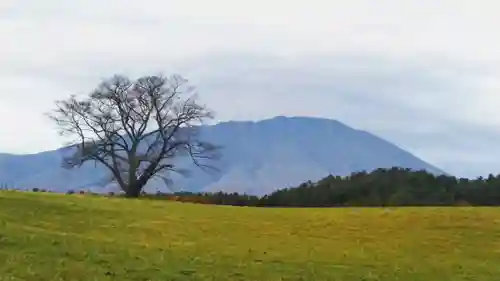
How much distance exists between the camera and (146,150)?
196 feet

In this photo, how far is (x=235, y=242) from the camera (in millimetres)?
25578

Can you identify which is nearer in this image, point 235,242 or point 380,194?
point 235,242

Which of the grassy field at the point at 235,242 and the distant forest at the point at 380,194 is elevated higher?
the distant forest at the point at 380,194

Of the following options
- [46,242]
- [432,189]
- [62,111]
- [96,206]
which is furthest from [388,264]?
[62,111]

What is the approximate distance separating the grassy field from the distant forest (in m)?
13.5

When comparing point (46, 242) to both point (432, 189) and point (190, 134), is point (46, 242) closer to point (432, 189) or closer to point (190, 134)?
point (432, 189)

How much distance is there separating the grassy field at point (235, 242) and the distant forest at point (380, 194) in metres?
13.5

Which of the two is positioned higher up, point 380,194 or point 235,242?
point 380,194

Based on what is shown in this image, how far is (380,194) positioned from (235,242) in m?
28.1

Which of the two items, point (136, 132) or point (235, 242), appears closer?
→ point (235, 242)

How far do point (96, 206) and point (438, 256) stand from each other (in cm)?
1402

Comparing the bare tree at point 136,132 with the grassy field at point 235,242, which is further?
the bare tree at point 136,132

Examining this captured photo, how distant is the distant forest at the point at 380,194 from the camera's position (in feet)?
165

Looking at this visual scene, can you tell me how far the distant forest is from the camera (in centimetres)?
5028
